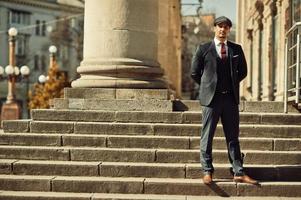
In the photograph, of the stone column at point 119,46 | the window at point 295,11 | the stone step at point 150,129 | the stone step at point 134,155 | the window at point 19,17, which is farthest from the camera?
the window at point 19,17

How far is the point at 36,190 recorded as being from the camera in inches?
293

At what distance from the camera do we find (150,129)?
28.3 feet

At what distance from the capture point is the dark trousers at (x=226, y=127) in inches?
281

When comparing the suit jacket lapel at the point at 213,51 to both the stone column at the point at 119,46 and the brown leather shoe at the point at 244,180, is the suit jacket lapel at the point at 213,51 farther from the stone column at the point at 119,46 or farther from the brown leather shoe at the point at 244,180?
the stone column at the point at 119,46

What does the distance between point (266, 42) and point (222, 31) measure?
16.4 metres

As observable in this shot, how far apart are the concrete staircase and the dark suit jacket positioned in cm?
109

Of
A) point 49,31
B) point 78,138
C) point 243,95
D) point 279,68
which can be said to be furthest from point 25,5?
point 78,138

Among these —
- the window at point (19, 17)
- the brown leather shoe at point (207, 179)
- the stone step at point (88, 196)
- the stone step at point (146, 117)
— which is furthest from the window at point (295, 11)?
the window at point (19, 17)

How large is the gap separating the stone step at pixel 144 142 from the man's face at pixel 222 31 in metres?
1.79

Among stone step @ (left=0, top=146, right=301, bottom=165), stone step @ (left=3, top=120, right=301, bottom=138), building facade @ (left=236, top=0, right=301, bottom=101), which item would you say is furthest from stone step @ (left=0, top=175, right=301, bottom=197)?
building facade @ (left=236, top=0, right=301, bottom=101)

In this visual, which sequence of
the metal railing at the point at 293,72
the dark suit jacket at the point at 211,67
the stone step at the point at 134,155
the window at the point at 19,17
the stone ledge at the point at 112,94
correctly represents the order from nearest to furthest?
the dark suit jacket at the point at 211,67 < the stone step at the point at 134,155 < the metal railing at the point at 293,72 < the stone ledge at the point at 112,94 < the window at the point at 19,17

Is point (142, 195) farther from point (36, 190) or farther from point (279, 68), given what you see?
point (279, 68)

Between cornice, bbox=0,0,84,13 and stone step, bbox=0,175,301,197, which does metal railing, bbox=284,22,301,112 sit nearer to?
stone step, bbox=0,175,301,197

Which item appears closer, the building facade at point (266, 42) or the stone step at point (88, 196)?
the stone step at point (88, 196)
